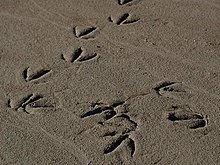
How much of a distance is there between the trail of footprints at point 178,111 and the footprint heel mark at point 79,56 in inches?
19.3

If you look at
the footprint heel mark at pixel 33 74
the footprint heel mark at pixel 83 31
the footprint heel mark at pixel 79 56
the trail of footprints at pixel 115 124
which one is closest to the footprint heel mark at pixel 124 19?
the footprint heel mark at pixel 83 31

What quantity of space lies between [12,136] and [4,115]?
0.17m

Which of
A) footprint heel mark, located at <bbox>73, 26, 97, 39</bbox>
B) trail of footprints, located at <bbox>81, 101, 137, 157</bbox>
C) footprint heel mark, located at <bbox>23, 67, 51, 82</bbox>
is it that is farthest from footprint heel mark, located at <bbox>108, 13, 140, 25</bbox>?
trail of footprints, located at <bbox>81, 101, 137, 157</bbox>

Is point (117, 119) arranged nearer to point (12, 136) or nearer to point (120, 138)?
point (120, 138)

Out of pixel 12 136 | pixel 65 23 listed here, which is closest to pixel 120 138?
pixel 12 136

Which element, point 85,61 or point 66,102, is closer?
point 66,102

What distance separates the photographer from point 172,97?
323 cm

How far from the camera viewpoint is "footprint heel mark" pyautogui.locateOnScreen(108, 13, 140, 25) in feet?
12.7

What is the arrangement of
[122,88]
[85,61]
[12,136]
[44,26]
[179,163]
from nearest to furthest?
[179,163], [12,136], [122,88], [85,61], [44,26]

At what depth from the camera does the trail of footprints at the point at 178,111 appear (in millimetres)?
3057

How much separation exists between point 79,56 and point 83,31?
0.27 metres

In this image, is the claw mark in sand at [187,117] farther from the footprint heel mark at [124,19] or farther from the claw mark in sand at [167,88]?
the footprint heel mark at [124,19]

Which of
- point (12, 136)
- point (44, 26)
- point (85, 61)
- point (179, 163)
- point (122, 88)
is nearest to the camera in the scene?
point (179, 163)

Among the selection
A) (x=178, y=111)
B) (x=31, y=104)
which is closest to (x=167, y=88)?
(x=178, y=111)
